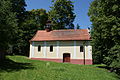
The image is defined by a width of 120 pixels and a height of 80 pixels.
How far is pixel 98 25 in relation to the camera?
1856cm

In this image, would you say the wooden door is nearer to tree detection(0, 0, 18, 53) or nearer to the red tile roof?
the red tile roof

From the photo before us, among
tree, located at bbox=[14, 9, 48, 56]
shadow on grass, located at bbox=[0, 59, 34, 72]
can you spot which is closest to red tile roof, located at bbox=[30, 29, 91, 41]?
tree, located at bbox=[14, 9, 48, 56]

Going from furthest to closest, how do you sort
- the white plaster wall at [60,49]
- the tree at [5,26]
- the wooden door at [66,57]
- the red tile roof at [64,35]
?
1. the red tile roof at [64,35]
2. the wooden door at [66,57]
3. the white plaster wall at [60,49]
4. the tree at [5,26]

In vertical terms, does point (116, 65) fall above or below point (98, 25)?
below

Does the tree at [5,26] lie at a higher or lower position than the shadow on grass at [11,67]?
higher

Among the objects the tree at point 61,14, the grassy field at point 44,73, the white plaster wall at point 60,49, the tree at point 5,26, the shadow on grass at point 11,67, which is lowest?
the grassy field at point 44,73

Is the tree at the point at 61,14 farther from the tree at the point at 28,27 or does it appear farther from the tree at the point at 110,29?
the tree at the point at 110,29

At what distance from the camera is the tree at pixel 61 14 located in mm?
39781

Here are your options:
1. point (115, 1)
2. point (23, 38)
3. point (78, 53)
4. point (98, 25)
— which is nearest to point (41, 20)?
point (23, 38)

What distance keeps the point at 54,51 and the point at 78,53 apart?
14.9 ft

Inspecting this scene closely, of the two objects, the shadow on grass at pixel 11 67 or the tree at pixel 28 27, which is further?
the tree at pixel 28 27

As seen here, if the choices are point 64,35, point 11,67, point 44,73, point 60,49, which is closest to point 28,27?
point 64,35

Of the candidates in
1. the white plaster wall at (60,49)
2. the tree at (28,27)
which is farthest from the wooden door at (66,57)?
the tree at (28,27)

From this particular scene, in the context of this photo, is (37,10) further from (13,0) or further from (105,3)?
(105,3)
